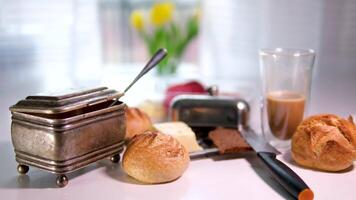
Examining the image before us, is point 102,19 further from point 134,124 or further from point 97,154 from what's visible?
point 97,154

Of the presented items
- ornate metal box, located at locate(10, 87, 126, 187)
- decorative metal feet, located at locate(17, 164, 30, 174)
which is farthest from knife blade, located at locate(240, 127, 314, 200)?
decorative metal feet, located at locate(17, 164, 30, 174)

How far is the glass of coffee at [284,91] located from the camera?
2.73 feet

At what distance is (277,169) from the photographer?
66cm

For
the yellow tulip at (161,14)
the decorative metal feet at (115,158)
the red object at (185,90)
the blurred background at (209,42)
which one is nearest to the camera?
the decorative metal feet at (115,158)

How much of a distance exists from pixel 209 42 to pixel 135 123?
81 centimetres

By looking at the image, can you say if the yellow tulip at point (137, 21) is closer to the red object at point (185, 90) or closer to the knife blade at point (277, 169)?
the red object at point (185, 90)

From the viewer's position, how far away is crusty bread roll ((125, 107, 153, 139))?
83cm

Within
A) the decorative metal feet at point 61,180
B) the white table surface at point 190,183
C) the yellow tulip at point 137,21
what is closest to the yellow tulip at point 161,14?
the yellow tulip at point 137,21

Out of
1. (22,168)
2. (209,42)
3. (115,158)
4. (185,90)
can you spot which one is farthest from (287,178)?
(209,42)

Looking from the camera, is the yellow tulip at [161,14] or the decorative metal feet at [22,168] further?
the yellow tulip at [161,14]

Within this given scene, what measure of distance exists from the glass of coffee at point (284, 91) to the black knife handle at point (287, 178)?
5.0 inches

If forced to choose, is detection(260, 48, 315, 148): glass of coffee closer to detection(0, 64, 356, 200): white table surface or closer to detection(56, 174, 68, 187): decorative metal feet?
detection(0, 64, 356, 200): white table surface

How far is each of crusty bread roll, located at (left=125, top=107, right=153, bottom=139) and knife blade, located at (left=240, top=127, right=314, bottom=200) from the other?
0.18 m

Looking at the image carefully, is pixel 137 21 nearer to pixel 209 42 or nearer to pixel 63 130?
pixel 209 42
